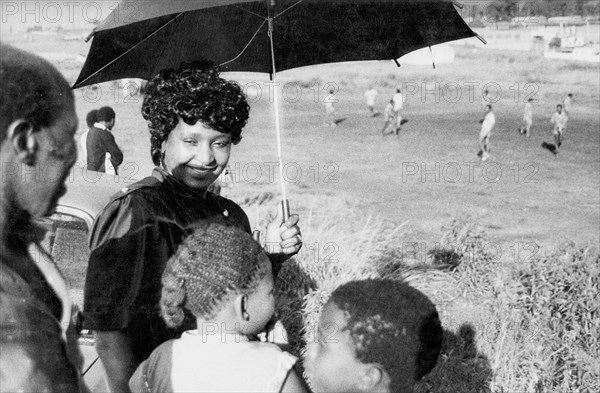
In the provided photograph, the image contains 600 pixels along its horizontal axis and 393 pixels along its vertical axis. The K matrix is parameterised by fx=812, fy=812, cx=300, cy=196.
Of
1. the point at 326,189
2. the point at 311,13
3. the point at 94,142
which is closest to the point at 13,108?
the point at 311,13

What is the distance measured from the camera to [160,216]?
238 centimetres

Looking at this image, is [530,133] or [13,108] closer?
[13,108]

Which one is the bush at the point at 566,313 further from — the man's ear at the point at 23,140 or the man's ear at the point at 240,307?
the man's ear at the point at 23,140

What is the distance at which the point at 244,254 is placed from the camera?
209 centimetres

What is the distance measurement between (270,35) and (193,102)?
3.31ft

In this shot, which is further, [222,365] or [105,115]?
[105,115]

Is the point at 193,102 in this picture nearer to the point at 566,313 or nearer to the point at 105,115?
the point at 566,313

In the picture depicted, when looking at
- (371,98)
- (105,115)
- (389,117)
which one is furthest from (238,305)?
(371,98)

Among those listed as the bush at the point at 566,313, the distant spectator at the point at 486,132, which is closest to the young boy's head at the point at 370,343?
the bush at the point at 566,313

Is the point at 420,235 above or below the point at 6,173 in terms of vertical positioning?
below

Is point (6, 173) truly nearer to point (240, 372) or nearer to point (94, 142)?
point (240, 372)

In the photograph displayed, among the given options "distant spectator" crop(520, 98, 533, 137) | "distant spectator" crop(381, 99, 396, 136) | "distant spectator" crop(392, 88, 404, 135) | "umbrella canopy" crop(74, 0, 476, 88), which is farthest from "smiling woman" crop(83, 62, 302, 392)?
"distant spectator" crop(392, 88, 404, 135)

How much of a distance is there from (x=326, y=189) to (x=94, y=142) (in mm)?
7891

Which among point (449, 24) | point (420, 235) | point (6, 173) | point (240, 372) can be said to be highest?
point (449, 24)
